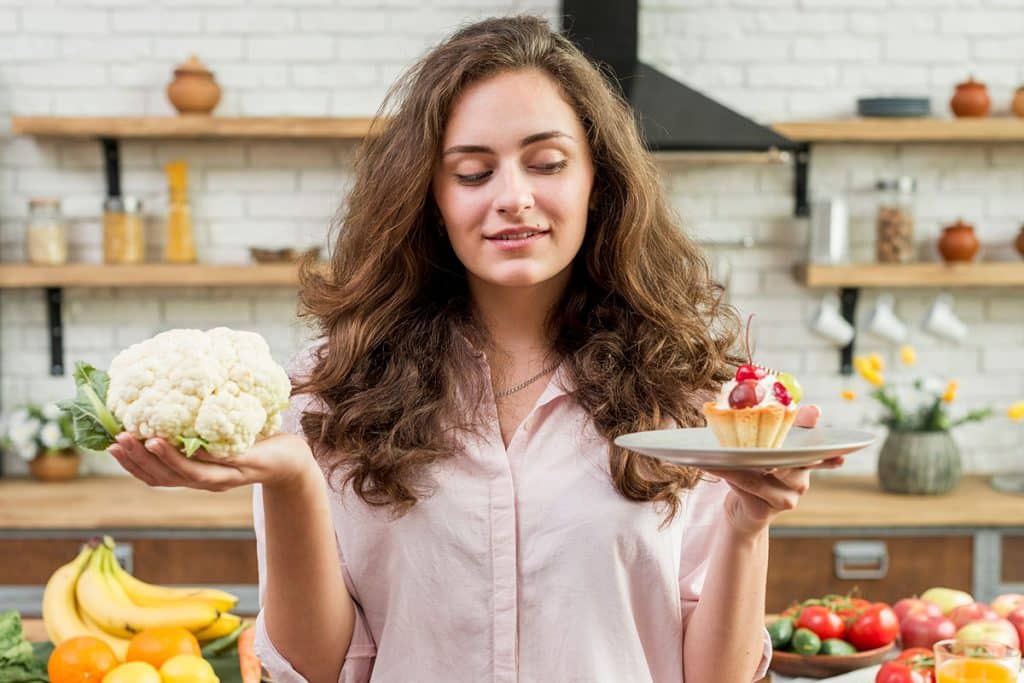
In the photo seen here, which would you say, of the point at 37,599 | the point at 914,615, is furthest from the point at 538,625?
the point at 37,599

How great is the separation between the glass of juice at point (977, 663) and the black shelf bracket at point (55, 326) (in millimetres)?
3064

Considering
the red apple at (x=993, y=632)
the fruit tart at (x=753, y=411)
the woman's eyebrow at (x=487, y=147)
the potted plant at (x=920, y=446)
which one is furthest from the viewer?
the potted plant at (x=920, y=446)

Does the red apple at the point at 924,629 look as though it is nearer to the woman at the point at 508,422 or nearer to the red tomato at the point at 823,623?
the red tomato at the point at 823,623

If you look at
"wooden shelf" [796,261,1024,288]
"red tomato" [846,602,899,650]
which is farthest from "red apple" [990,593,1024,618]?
"wooden shelf" [796,261,1024,288]

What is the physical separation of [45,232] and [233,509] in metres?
1.12

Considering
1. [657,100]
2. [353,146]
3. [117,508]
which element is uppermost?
[657,100]

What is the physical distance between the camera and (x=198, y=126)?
11.8ft

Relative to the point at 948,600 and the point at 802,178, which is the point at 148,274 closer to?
the point at 802,178

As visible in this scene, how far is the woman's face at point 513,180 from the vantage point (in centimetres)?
141

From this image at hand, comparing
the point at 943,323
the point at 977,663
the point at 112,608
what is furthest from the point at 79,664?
the point at 943,323

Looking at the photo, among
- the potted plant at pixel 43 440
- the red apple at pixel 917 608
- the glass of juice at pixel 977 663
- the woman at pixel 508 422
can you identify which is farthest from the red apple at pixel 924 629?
the potted plant at pixel 43 440

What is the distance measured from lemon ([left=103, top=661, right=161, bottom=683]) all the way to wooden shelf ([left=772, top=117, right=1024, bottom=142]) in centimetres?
261

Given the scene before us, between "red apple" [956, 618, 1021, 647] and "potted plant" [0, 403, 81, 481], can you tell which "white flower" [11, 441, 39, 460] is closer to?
"potted plant" [0, 403, 81, 481]

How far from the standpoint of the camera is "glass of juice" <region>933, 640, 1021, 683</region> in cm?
158
